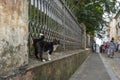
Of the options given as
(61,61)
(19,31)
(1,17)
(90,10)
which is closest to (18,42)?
(19,31)

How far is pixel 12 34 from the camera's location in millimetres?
3896

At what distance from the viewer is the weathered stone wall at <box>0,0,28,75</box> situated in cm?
360

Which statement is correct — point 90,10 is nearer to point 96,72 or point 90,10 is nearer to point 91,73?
point 96,72

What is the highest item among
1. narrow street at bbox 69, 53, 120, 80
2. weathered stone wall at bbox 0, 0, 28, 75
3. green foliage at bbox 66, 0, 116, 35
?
green foliage at bbox 66, 0, 116, 35

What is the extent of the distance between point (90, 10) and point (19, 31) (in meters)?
24.6

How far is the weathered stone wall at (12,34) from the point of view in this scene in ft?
11.8

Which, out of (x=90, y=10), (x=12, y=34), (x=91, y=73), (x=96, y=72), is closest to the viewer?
(x=12, y=34)

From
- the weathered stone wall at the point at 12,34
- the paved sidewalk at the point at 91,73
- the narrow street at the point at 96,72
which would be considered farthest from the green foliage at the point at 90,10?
the weathered stone wall at the point at 12,34

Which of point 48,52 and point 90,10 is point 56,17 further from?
point 90,10

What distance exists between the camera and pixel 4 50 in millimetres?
3666

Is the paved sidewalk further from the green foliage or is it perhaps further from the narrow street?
the green foliage

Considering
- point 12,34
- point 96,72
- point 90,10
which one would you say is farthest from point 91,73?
point 90,10

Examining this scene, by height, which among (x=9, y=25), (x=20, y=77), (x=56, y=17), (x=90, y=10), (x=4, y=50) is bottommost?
(x=20, y=77)

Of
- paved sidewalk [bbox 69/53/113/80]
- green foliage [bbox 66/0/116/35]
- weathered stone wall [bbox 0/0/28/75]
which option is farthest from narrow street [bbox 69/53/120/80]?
green foliage [bbox 66/0/116/35]
